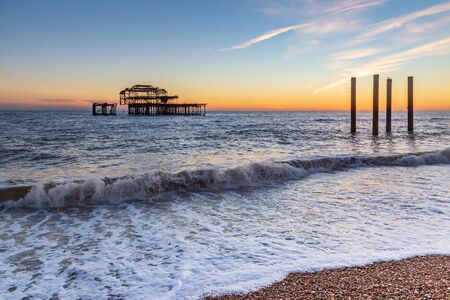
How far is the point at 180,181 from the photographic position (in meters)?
9.77

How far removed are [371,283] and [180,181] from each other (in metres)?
6.79

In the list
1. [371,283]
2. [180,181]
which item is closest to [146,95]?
[180,181]

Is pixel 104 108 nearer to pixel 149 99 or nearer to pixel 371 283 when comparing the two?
pixel 149 99

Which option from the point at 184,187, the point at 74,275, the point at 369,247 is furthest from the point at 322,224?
the point at 184,187

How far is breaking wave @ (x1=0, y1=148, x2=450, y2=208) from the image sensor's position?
8.12 m

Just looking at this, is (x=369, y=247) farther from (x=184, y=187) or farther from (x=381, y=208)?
(x=184, y=187)

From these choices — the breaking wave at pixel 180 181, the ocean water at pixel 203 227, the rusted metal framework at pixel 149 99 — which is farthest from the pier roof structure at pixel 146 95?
the ocean water at pixel 203 227

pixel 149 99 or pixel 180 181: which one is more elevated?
pixel 149 99

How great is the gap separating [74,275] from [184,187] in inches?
216

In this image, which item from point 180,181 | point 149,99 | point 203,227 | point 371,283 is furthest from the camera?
point 149,99

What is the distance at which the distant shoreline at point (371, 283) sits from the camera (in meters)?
3.29

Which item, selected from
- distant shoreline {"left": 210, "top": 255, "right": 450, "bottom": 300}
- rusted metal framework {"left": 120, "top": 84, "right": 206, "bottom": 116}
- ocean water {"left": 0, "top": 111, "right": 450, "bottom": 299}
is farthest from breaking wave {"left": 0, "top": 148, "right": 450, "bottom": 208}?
rusted metal framework {"left": 120, "top": 84, "right": 206, "bottom": 116}

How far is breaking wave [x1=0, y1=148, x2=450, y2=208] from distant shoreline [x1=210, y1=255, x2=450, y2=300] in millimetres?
5688

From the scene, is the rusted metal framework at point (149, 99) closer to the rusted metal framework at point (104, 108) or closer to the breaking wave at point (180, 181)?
the rusted metal framework at point (104, 108)
